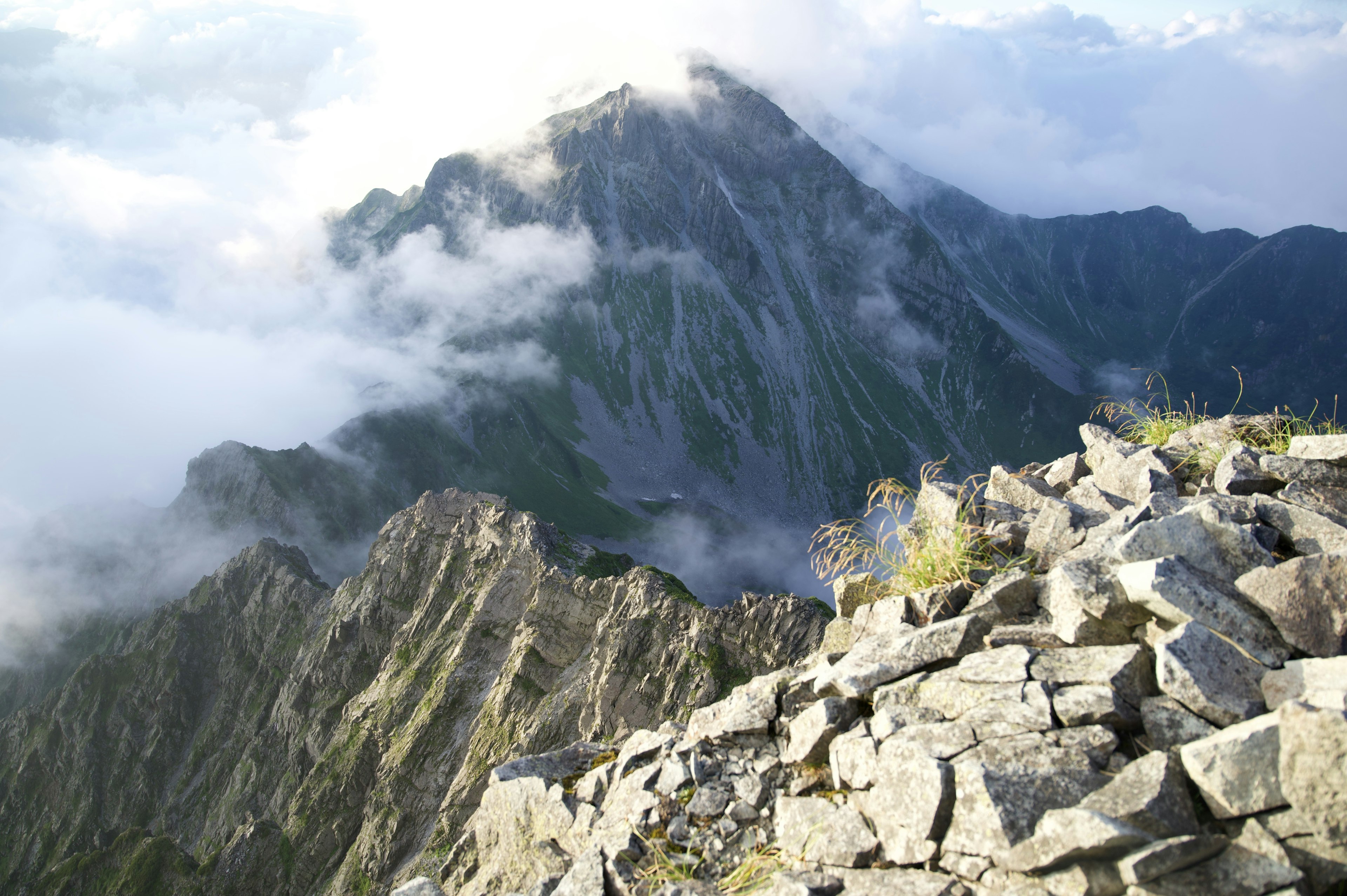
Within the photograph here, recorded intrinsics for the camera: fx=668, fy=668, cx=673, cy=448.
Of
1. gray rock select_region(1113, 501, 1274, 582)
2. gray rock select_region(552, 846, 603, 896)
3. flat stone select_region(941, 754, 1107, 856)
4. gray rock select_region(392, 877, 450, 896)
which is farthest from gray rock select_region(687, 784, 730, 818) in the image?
gray rock select_region(1113, 501, 1274, 582)

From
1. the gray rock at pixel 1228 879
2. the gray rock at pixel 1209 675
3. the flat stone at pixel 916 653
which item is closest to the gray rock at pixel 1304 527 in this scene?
the gray rock at pixel 1209 675

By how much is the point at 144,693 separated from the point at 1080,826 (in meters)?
107

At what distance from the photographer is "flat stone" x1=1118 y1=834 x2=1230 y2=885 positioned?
488cm

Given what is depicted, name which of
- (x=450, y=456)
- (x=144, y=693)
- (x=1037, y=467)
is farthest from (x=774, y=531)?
(x=1037, y=467)

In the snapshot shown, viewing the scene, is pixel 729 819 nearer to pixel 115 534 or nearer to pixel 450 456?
pixel 450 456

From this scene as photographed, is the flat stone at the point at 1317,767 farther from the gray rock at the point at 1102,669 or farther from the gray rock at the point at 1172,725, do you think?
the gray rock at the point at 1102,669

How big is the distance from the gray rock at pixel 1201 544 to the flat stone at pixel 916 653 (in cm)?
187

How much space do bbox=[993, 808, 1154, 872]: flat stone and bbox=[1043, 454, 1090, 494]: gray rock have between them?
8.13 metres

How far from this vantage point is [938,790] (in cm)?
598

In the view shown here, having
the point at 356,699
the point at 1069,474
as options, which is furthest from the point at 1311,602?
the point at 356,699

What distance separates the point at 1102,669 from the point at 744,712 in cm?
416

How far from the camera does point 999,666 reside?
7086 mm

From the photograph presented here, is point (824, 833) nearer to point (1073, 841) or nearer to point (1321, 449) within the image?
point (1073, 841)

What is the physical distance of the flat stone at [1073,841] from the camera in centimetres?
497
